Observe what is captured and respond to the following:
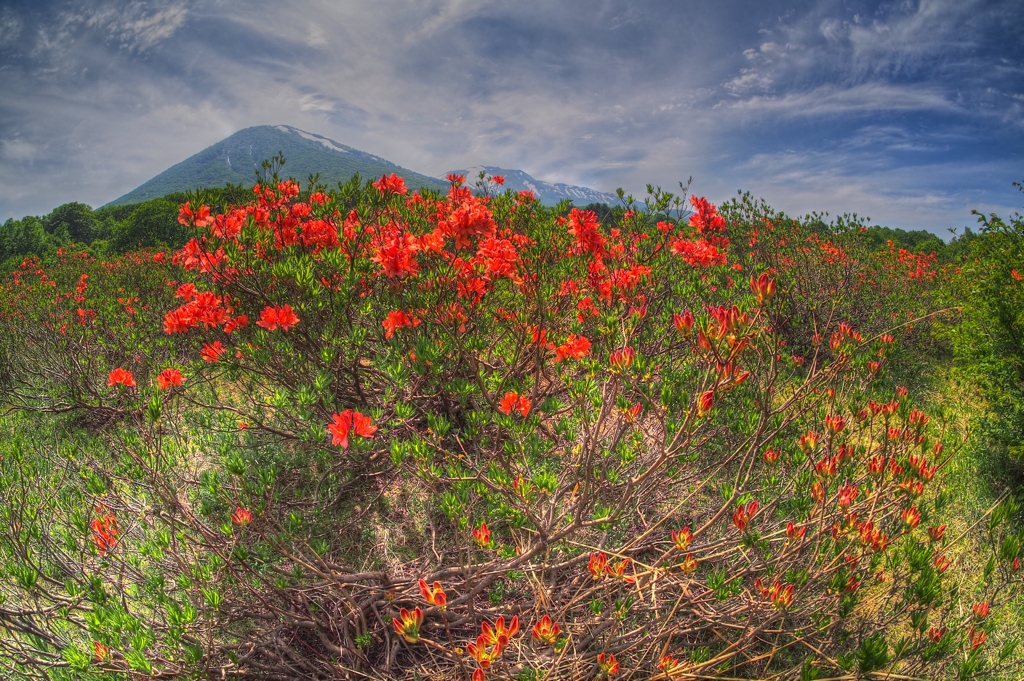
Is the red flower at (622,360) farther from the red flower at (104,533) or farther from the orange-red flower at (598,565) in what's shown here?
the red flower at (104,533)

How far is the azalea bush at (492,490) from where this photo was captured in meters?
1.68

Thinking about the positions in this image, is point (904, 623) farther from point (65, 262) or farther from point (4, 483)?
point (65, 262)

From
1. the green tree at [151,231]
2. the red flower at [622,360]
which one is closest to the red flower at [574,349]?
the red flower at [622,360]

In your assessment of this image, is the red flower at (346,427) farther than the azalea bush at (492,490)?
Yes

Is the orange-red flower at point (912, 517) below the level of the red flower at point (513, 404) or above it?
below

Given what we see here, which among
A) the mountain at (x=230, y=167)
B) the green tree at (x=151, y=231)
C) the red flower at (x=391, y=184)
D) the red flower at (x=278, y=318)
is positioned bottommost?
the red flower at (x=278, y=318)

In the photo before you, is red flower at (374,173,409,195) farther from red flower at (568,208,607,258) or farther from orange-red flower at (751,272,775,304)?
orange-red flower at (751,272,775,304)

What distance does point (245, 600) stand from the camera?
2.28m

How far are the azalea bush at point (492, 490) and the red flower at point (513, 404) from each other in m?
0.02

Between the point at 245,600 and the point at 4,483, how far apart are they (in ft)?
3.88

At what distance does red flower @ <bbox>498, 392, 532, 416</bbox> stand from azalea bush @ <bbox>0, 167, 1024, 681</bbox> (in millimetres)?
15

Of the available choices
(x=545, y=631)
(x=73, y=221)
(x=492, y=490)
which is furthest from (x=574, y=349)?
(x=73, y=221)

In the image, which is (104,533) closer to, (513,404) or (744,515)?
(513,404)

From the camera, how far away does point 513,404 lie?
95.1 inches
